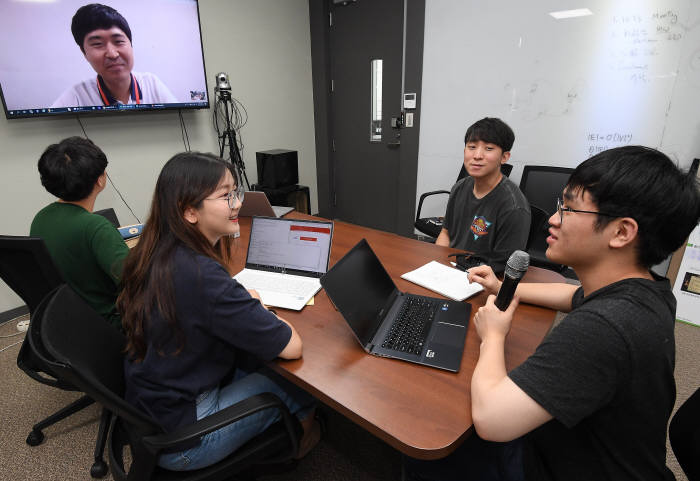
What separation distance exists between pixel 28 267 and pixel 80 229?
20 cm

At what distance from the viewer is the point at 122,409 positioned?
828 mm

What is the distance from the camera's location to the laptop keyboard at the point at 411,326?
108 centimetres

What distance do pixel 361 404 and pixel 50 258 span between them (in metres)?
1.18

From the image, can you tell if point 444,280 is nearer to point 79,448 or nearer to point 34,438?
point 79,448

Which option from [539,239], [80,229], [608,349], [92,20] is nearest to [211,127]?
[92,20]

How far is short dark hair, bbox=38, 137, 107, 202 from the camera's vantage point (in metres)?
1.47

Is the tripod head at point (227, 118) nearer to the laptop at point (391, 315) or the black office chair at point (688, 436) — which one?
the laptop at point (391, 315)

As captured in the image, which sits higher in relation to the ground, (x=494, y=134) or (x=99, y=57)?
(x=99, y=57)

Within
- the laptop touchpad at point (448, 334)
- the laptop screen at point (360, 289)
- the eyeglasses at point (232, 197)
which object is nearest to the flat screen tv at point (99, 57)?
the eyeglasses at point (232, 197)

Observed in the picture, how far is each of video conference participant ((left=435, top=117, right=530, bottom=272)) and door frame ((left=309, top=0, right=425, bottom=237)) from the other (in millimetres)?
1832

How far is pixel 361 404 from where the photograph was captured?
0.89m

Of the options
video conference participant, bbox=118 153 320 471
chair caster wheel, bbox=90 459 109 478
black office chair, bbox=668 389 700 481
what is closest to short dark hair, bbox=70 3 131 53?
video conference participant, bbox=118 153 320 471

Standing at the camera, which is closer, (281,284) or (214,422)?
(214,422)

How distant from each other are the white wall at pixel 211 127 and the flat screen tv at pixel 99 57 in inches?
6.5
